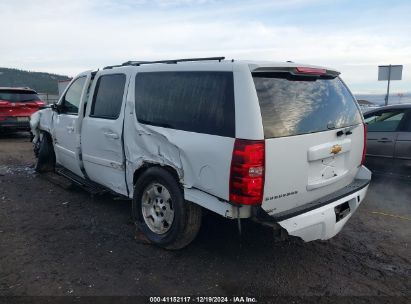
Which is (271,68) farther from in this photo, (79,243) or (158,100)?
(79,243)

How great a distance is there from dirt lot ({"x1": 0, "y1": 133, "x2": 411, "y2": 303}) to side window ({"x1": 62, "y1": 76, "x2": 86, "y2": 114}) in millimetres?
1444

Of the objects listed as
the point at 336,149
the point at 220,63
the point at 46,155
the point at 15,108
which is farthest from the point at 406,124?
the point at 15,108

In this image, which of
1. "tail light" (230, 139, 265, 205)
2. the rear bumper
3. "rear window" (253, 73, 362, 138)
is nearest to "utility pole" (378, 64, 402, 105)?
"rear window" (253, 73, 362, 138)

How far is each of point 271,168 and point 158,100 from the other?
151cm

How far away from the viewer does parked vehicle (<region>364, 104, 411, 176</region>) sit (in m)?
6.39

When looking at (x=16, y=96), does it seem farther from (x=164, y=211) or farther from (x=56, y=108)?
(x=164, y=211)

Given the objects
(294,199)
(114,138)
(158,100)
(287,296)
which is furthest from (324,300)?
(114,138)

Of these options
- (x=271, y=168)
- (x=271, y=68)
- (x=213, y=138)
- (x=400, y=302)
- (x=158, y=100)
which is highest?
(x=271, y=68)

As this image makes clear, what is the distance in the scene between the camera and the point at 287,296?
10.5 feet

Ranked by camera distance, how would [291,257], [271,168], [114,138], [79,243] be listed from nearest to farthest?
[271,168] < [291,257] < [79,243] < [114,138]

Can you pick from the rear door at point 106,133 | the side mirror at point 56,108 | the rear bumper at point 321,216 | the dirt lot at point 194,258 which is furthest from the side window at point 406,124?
the side mirror at point 56,108

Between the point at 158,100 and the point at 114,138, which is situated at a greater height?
the point at 158,100

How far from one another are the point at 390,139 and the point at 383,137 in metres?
0.13

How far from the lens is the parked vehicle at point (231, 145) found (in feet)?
10.3
